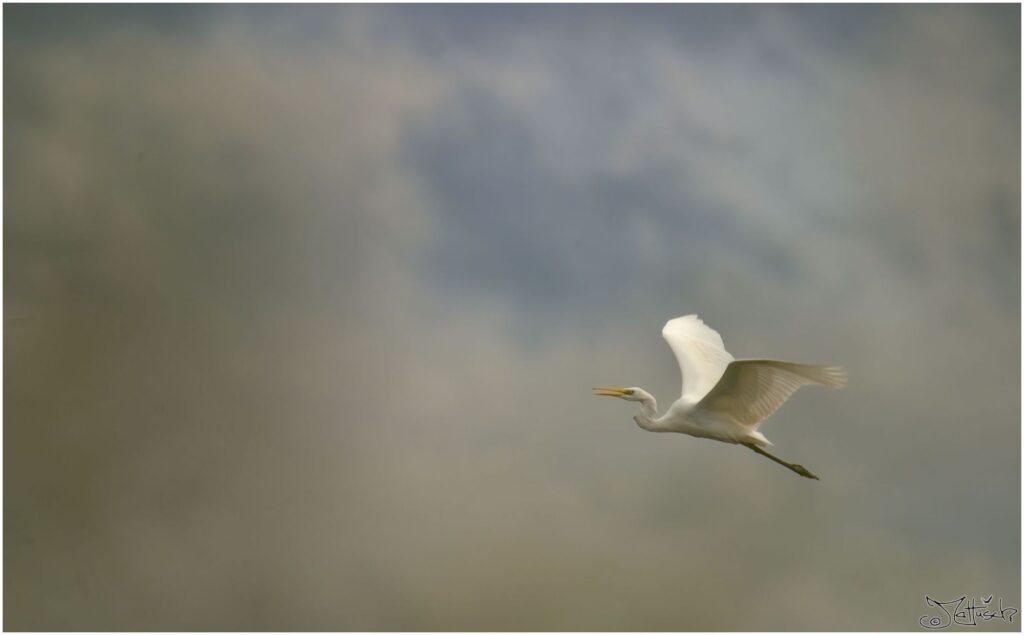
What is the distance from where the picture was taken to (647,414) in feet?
41.8

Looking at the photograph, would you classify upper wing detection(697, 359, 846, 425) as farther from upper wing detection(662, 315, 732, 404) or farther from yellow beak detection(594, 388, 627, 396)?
yellow beak detection(594, 388, 627, 396)

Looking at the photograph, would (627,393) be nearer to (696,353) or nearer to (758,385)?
(696,353)

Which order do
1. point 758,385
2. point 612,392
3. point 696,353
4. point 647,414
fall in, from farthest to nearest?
1. point 696,353
2. point 612,392
3. point 647,414
4. point 758,385

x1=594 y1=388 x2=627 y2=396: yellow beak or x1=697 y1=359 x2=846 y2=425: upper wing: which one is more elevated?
x1=594 y1=388 x2=627 y2=396: yellow beak

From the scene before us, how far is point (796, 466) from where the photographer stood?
12.4 meters

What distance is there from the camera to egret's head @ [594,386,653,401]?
501 inches

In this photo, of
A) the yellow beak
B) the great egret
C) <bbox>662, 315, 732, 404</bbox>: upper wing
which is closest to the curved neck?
the great egret

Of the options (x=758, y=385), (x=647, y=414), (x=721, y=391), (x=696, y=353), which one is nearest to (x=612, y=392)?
(x=647, y=414)

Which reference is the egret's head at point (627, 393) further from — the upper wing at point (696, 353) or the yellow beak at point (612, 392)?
the upper wing at point (696, 353)

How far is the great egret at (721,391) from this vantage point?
36.2ft

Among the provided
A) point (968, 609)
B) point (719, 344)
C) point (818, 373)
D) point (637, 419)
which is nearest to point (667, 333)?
point (719, 344)

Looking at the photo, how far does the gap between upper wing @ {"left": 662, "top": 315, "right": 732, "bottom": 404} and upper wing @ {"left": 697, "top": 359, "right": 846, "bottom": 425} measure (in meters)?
0.52

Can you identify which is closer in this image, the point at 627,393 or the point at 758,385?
the point at 758,385

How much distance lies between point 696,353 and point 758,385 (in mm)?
1933
